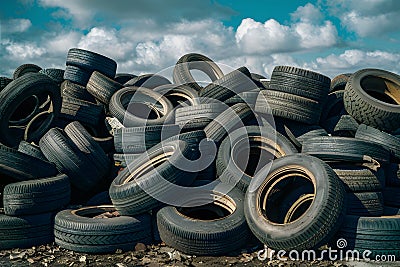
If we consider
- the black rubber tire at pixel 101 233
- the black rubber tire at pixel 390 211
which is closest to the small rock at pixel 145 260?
the black rubber tire at pixel 101 233

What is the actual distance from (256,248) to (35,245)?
3.73 meters

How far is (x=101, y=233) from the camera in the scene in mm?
6531

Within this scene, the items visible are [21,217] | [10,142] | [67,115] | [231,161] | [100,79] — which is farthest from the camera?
[100,79]

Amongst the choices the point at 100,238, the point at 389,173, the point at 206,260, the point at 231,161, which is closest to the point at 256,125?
the point at 231,161

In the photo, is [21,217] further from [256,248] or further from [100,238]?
[256,248]

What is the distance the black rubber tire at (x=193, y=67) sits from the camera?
39.4ft

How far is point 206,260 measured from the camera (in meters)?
6.20

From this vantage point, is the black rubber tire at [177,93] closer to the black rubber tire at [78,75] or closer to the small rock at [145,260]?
the black rubber tire at [78,75]

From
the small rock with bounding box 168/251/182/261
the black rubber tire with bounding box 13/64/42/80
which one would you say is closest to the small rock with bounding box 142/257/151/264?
the small rock with bounding box 168/251/182/261

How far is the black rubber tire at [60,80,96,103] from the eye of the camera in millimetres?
10891

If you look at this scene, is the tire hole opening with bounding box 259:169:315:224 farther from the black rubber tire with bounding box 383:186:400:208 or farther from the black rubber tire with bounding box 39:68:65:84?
the black rubber tire with bounding box 39:68:65:84

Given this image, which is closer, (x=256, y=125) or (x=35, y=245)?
(x=35, y=245)

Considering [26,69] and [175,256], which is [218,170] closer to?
[175,256]

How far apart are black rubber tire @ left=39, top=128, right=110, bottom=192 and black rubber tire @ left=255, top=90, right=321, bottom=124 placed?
3.69 m
